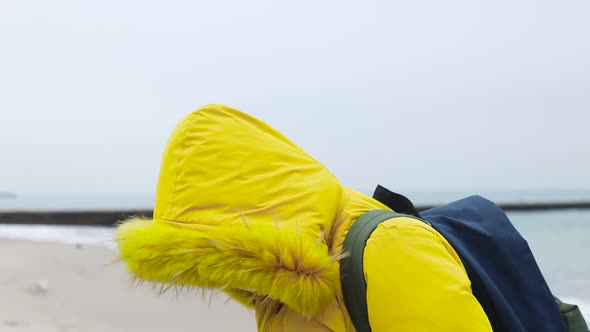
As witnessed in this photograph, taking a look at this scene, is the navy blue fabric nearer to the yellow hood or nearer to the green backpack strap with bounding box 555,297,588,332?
the green backpack strap with bounding box 555,297,588,332

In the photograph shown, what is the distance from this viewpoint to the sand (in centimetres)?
413

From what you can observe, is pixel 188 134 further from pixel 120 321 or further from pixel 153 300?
pixel 153 300

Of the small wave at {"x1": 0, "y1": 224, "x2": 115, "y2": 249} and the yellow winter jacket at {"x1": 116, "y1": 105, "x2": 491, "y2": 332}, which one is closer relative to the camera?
the yellow winter jacket at {"x1": 116, "y1": 105, "x2": 491, "y2": 332}

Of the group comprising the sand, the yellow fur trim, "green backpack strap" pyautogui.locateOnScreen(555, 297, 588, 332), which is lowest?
the sand

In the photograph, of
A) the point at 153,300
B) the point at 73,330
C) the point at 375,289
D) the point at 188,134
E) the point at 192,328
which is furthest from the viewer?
the point at 153,300

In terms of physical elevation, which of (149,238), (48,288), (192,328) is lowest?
(48,288)

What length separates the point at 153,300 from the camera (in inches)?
192

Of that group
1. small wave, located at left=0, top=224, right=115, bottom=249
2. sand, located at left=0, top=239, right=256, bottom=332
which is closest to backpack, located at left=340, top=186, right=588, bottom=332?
sand, located at left=0, top=239, right=256, bottom=332

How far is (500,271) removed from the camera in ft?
4.24

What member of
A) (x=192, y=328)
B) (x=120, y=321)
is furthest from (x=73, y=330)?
(x=192, y=328)

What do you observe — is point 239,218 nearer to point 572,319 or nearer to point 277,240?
point 277,240

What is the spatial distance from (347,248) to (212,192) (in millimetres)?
274

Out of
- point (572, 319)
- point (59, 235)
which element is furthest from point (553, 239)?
point (572, 319)

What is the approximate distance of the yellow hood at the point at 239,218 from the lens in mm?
1166
